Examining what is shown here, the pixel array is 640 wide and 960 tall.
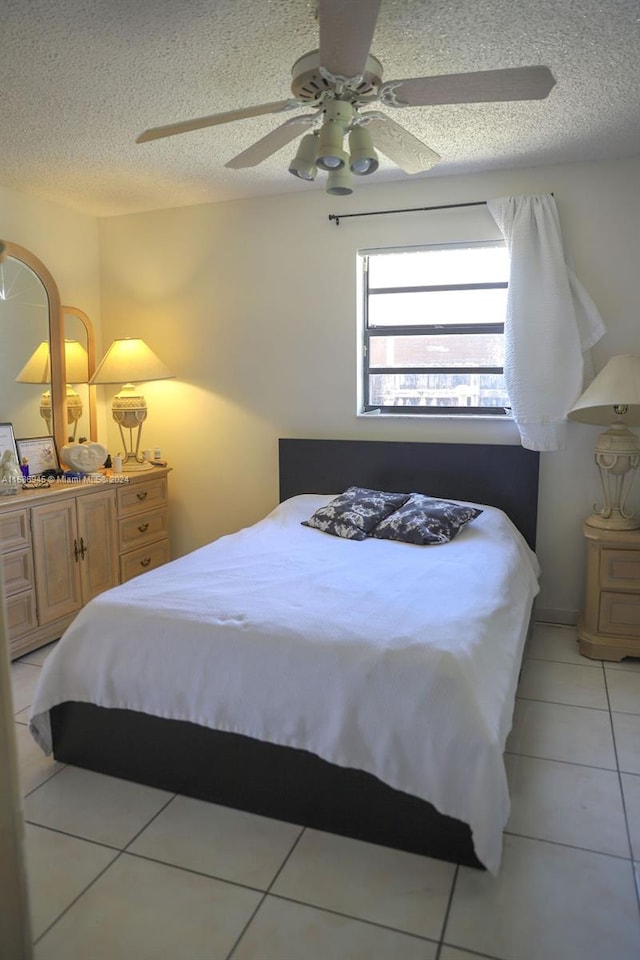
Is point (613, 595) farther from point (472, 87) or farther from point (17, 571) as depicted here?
point (17, 571)

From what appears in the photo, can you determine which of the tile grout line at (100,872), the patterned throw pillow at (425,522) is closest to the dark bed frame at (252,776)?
the tile grout line at (100,872)

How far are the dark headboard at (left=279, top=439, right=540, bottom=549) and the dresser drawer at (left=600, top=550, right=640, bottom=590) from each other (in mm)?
507

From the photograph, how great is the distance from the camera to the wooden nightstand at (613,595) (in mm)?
3234

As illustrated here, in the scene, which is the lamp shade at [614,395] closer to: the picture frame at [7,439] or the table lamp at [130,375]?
the table lamp at [130,375]

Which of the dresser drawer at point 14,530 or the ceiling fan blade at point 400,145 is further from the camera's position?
the dresser drawer at point 14,530

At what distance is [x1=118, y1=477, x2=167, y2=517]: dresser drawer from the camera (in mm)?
4029

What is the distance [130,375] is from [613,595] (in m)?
3.07

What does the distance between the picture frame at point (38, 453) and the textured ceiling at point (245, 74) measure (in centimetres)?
148

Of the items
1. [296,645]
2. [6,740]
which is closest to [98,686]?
[296,645]

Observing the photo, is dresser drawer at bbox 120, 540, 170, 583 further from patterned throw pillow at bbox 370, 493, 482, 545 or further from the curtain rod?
the curtain rod

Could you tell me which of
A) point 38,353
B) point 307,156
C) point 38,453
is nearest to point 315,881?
point 307,156

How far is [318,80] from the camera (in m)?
2.07

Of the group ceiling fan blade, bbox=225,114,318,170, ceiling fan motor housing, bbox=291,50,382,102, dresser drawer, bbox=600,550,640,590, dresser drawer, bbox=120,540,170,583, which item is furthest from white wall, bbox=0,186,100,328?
dresser drawer, bbox=600,550,640,590

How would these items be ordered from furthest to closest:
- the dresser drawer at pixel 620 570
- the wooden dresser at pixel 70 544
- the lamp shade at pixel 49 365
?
the lamp shade at pixel 49 365
the wooden dresser at pixel 70 544
the dresser drawer at pixel 620 570
